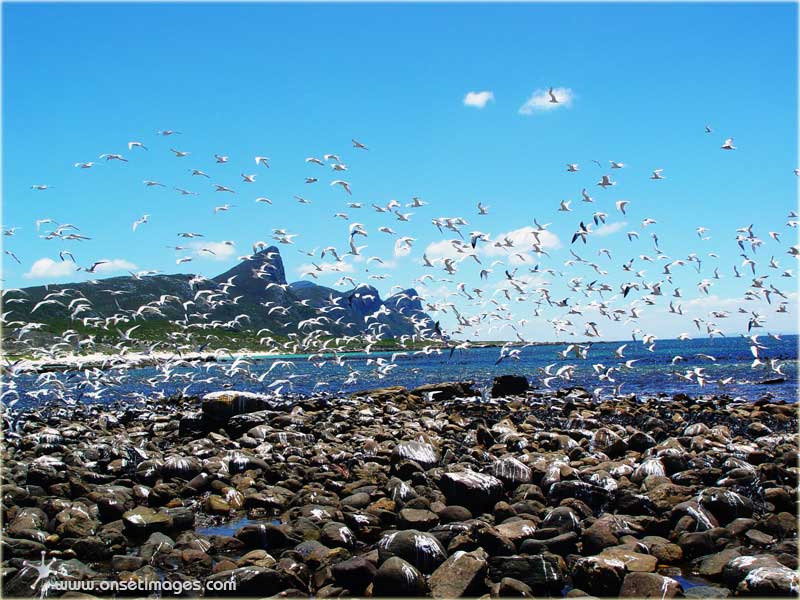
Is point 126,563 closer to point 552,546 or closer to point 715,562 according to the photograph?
point 552,546

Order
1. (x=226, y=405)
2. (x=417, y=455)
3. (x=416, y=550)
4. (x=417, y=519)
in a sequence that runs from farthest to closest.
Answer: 1. (x=226, y=405)
2. (x=417, y=455)
3. (x=417, y=519)
4. (x=416, y=550)

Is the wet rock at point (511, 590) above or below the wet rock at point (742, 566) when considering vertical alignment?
below

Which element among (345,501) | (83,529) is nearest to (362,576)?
(345,501)

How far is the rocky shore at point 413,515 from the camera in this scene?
8.09 m

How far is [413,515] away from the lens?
10469 millimetres

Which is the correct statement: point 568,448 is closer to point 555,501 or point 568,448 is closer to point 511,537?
point 555,501

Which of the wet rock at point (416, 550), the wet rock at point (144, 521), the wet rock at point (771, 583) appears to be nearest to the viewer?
the wet rock at point (771, 583)

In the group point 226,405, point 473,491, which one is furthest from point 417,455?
point 226,405

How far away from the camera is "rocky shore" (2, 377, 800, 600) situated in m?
8.09

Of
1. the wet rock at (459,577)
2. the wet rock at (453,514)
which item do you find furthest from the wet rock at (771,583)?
the wet rock at (453,514)

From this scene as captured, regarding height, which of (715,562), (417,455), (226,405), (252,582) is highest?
(226,405)

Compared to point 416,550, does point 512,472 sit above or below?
above

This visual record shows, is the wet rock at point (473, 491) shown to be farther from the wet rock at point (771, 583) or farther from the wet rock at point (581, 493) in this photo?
the wet rock at point (771, 583)

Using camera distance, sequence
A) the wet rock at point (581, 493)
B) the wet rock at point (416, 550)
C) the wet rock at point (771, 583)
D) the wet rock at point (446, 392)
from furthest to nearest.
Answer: the wet rock at point (446, 392) → the wet rock at point (581, 493) → the wet rock at point (416, 550) → the wet rock at point (771, 583)
